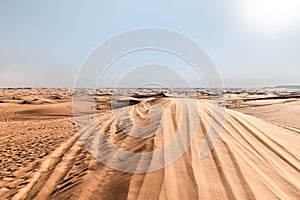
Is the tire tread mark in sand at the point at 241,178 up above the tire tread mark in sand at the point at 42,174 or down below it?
above

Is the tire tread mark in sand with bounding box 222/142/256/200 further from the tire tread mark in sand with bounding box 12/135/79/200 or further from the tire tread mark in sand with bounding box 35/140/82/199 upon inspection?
the tire tread mark in sand with bounding box 12/135/79/200

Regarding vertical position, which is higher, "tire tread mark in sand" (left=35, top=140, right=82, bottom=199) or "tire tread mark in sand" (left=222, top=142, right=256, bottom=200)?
"tire tread mark in sand" (left=222, top=142, right=256, bottom=200)

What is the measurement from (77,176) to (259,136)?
6.11 m

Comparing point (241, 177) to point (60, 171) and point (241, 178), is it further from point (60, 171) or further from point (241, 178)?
point (60, 171)

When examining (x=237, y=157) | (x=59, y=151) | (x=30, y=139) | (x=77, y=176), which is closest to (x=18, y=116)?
(x=30, y=139)

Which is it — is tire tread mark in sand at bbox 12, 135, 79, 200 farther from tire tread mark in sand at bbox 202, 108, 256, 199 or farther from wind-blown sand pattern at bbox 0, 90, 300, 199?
tire tread mark in sand at bbox 202, 108, 256, 199

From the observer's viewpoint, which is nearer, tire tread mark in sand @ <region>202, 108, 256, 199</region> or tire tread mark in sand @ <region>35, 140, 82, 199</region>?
tire tread mark in sand @ <region>202, 108, 256, 199</region>

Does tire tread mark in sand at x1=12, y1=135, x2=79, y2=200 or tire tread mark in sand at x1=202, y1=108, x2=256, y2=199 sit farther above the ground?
tire tread mark in sand at x1=202, y1=108, x2=256, y2=199

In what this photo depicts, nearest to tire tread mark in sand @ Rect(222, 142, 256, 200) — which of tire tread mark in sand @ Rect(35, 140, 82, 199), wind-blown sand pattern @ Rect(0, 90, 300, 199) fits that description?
wind-blown sand pattern @ Rect(0, 90, 300, 199)

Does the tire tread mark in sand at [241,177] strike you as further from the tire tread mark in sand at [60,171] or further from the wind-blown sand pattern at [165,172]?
the tire tread mark in sand at [60,171]

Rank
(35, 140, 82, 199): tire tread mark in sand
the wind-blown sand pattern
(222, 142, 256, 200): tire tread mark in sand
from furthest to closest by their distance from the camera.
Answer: (35, 140, 82, 199): tire tread mark in sand → the wind-blown sand pattern → (222, 142, 256, 200): tire tread mark in sand

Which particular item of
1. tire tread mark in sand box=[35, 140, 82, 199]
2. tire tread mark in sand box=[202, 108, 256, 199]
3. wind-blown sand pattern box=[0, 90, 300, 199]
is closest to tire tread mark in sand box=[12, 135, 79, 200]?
wind-blown sand pattern box=[0, 90, 300, 199]

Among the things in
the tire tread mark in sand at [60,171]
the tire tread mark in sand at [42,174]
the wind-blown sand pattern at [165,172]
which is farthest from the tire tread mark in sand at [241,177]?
the tire tread mark in sand at [42,174]

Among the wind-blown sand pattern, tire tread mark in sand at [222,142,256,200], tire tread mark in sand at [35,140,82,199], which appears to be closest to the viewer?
tire tread mark in sand at [222,142,256,200]
